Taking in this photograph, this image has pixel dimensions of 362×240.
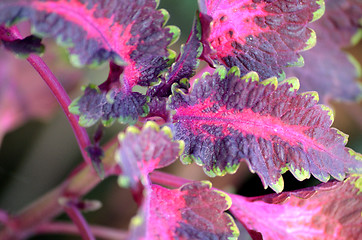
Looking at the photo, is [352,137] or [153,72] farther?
[352,137]

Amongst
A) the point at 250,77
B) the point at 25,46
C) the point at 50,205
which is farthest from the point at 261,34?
the point at 50,205

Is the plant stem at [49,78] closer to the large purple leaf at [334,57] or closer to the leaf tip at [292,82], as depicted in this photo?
the leaf tip at [292,82]

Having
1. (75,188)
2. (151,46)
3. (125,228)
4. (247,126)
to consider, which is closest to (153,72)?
(151,46)

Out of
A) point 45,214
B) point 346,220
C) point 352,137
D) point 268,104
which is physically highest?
point 268,104

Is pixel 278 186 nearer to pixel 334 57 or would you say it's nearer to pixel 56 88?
pixel 56 88

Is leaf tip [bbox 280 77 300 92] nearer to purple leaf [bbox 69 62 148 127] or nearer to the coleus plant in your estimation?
the coleus plant

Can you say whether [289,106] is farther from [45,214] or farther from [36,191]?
[36,191]
